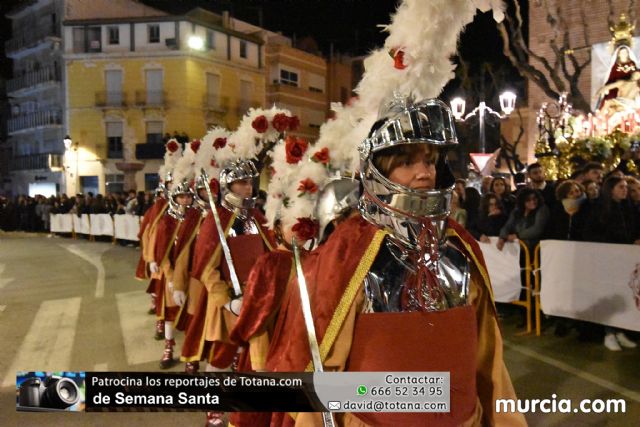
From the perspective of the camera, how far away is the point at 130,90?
41.1m

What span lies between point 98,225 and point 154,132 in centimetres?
1923

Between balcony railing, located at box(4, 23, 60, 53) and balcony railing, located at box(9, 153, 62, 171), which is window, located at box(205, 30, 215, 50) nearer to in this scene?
balcony railing, located at box(4, 23, 60, 53)

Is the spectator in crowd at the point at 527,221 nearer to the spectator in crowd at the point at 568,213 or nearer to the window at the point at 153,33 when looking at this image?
the spectator in crowd at the point at 568,213

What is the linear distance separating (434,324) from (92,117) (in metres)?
43.2

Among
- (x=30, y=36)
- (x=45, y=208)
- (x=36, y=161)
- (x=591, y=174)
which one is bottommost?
(x=45, y=208)

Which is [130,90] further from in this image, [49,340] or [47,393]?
[47,393]

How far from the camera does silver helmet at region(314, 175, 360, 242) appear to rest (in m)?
3.08

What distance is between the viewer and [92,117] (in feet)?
136

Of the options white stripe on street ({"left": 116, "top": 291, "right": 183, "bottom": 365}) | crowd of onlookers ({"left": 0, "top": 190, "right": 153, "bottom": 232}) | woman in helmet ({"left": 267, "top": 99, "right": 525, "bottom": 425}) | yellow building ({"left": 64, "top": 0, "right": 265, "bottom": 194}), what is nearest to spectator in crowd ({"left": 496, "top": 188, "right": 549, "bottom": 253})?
white stripe on street ({"left": 116, "top": 291, "right": 183, "bottom": 365})

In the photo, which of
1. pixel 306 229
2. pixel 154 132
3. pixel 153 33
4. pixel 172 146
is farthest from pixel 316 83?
pixel 306 229

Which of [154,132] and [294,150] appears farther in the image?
[154,132]

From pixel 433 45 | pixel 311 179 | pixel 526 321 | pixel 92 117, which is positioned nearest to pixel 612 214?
pixel 526 321

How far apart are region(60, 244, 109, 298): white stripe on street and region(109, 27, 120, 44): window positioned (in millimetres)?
23745

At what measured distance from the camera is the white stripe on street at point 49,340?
6.75 metres
